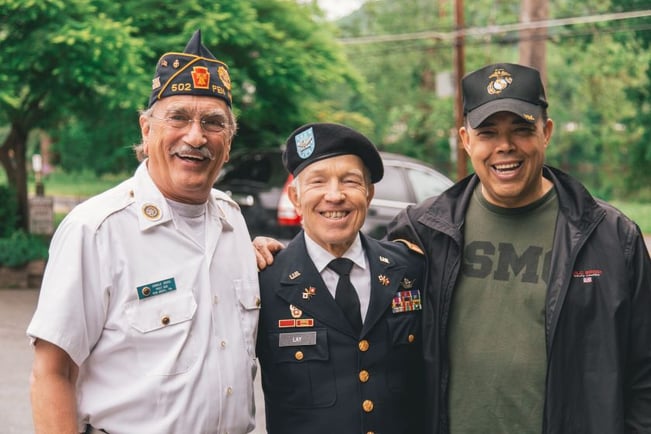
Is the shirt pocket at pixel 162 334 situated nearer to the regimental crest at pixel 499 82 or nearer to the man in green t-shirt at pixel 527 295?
the man in green t-shirt at pixel 527 295

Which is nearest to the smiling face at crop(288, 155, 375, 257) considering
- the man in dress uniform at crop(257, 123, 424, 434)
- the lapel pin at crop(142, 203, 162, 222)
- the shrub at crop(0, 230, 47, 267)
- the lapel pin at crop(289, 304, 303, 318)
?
the man in dress uniform at crop(257, 123, 424, 434)

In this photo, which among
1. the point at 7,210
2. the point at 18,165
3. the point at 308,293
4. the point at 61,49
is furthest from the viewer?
the point at 18,165

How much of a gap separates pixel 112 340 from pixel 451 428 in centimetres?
122

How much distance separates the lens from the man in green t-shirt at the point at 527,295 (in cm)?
247

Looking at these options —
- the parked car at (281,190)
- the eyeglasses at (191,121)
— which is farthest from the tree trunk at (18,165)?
the eyeglasses at (191,121)

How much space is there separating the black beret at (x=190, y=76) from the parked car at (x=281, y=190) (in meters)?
5.77

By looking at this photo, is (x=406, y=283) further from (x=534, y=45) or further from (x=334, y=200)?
(x=534, y=45)

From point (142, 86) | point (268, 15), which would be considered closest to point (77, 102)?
point (142, 86)

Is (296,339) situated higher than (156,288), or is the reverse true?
(156,288)

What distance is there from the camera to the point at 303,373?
8.49ft

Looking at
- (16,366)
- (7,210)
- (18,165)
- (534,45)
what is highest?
(534,45)

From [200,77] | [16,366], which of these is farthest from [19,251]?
[200,77]

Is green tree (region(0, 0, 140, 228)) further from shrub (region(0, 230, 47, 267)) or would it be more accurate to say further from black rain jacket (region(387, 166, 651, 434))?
black rain jacket (region(387, 166, 651, 434))

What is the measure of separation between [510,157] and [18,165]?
11.8 m
